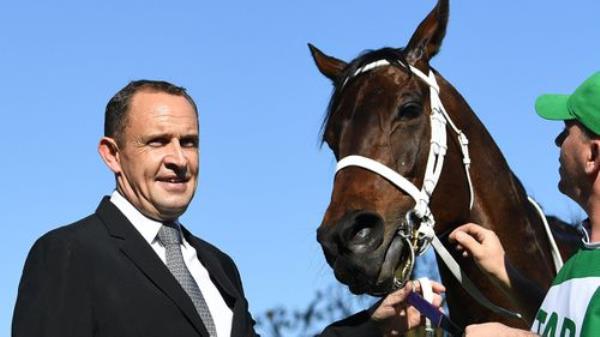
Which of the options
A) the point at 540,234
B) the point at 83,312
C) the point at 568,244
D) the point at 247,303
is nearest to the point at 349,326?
the point at 247,303

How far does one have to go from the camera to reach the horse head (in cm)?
568

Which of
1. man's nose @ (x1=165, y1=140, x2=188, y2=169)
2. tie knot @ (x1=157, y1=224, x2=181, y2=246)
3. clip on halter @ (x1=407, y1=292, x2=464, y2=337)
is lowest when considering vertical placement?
clip on halter @ (x1=407, y1=292, x2=464, y2=337)

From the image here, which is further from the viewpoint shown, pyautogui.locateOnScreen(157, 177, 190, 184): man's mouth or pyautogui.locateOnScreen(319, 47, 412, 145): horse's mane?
pyautogui.locateOnScreen(319, 47, 412, 145): horse's mane

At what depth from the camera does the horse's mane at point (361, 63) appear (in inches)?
252

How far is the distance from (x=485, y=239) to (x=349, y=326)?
0.69 m

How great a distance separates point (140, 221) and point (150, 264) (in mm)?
260

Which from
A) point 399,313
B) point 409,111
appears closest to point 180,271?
point 399,313

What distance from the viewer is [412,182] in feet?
19.8

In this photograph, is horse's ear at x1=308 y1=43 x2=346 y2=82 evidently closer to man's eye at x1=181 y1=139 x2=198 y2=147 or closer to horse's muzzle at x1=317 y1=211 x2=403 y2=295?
horse's muzzle at x1=317 y1=211 x2=403 y2=295

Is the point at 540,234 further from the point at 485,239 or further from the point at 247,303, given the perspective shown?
the point at 247,303

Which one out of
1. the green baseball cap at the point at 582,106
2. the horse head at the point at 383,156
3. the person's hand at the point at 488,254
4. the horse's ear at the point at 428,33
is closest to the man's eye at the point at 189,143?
the horse head at the point at 383,156

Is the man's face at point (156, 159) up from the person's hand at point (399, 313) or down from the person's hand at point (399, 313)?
up

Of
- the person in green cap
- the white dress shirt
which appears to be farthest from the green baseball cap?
the white dress shirt

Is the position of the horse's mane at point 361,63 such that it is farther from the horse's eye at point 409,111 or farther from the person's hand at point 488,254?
the person's hand at point 488,254
